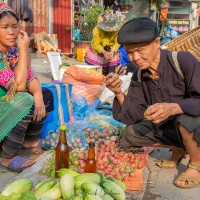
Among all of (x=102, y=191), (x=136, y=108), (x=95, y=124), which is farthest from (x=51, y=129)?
(x=102, y=191)

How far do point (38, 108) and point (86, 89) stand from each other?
184cm

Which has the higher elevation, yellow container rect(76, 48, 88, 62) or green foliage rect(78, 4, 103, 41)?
green foliage rect(78, 4, 103, 41)

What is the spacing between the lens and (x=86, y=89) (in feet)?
17.6

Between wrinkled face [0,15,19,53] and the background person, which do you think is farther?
wrinkled face [0,15,19,53]

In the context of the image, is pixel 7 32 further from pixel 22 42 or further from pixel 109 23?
pixel 109 23

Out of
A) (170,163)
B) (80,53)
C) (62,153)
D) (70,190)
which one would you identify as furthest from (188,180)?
(80,53)

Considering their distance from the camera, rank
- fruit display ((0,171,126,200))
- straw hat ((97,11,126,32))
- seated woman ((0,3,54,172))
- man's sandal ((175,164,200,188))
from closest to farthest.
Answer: fruit display ((0,171,126,200))
man's sandal ((175,164,200,188))
seated woman ((0,3,54,172))
straw hat ((97,11,126,32))

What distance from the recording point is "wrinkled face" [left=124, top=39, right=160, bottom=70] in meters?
2.92

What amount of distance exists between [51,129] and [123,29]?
71.6 inches

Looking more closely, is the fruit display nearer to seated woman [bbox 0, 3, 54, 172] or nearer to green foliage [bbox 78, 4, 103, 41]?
seated woman [bbox 0, 3, 54, 172]

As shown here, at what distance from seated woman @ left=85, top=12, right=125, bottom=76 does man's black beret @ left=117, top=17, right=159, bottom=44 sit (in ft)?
11.9

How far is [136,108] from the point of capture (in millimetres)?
3314

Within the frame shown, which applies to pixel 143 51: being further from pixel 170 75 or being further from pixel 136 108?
pixel 136 108

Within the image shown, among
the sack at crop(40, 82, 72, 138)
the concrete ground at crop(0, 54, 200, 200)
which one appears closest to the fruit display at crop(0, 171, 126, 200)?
the concrete ground at crop(0, 54, 200, 200)
